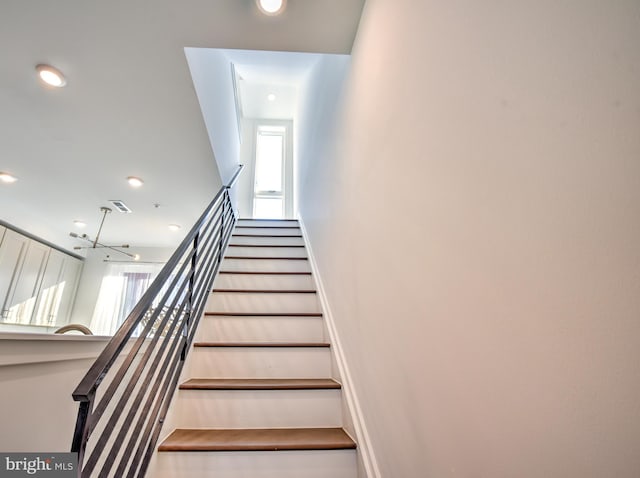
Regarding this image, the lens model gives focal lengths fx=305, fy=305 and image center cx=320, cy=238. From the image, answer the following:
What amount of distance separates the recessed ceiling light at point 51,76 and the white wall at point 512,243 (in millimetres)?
2080

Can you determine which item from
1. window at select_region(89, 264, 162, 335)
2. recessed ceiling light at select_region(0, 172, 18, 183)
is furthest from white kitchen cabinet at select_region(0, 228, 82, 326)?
recessed ceiling light at select_region(0, 172, 18, 183)

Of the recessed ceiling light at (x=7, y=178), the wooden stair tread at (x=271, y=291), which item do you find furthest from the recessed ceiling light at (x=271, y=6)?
the recessed ceiling light at (x=7, y=178)

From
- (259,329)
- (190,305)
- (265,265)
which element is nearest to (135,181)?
(265,265)

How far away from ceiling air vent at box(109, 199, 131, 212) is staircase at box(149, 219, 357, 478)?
247 centimetres

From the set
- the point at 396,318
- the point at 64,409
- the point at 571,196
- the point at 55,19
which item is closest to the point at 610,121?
the point at 571,196

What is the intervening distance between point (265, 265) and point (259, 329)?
1.02 m

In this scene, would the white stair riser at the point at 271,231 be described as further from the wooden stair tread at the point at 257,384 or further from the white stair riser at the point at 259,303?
the wooden stair tread at the point at 257,384

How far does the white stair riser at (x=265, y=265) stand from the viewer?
9.69ft

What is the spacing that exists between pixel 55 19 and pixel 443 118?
2.02 meters

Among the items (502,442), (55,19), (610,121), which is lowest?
(502,442)

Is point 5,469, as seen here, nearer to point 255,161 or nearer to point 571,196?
point 571,196

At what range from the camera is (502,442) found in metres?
0.54

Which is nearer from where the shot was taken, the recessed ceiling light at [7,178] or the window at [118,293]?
the recessed ceiling light at [7,178]

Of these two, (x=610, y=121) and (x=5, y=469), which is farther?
(x=5, y=469)
